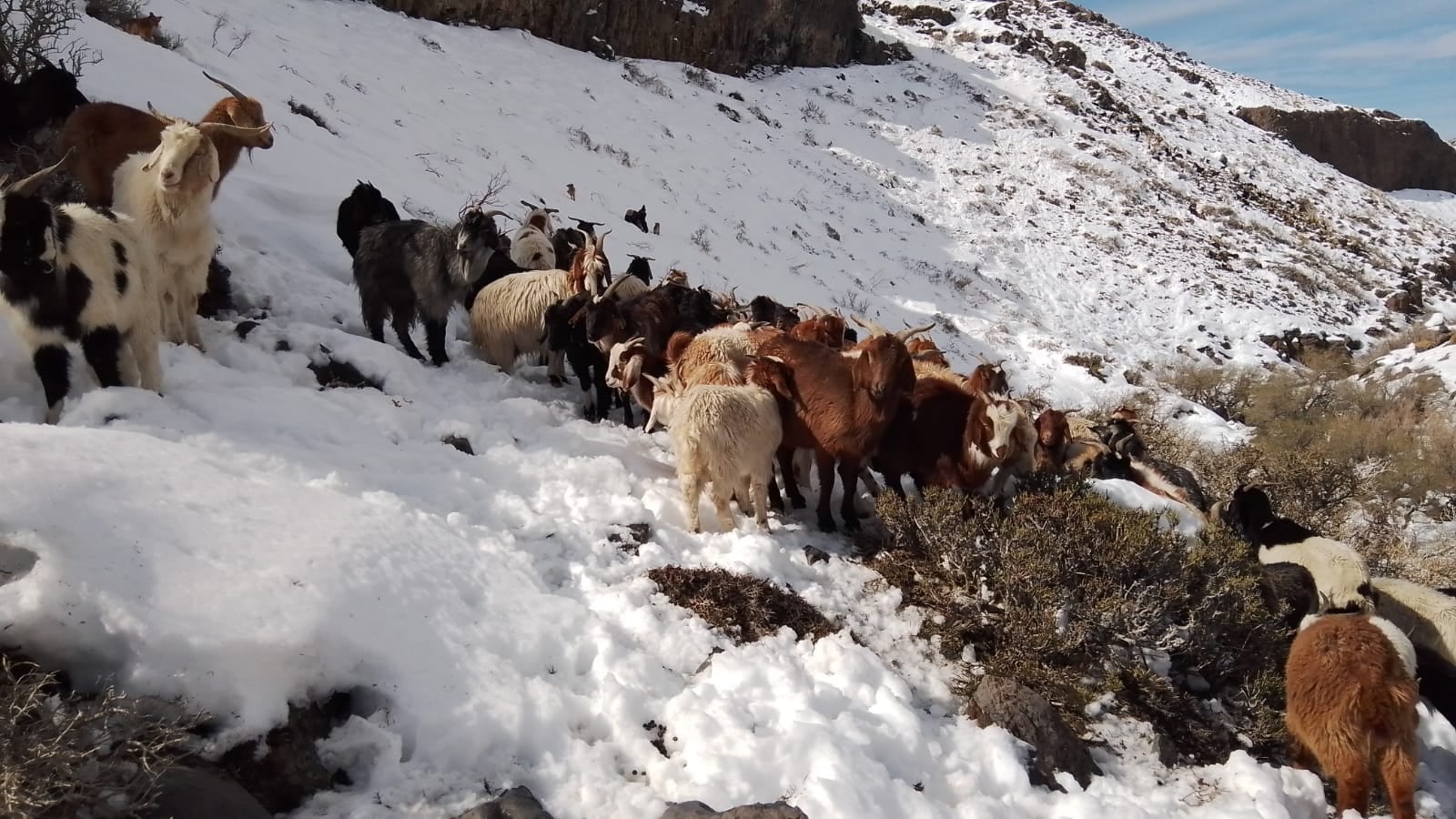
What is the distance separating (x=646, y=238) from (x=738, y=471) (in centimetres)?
933

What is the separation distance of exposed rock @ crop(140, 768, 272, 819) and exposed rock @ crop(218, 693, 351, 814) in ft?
0.45

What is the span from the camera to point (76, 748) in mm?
2375

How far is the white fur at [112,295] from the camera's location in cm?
438

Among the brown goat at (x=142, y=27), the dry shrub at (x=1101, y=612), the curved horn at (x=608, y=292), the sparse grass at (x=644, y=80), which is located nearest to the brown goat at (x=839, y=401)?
the dry shrub at (x=1101, y=612)

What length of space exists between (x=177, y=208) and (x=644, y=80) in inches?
833

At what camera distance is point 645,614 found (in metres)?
4.18

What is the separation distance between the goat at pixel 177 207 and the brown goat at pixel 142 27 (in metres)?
7.57

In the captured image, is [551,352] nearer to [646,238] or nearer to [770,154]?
[646,238]

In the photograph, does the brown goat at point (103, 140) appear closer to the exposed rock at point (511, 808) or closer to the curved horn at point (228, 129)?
the curved horn at point (228, 129)

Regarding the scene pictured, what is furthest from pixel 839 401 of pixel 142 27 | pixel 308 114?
pixel 142 27

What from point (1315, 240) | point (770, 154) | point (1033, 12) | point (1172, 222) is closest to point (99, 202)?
point (770, 154)

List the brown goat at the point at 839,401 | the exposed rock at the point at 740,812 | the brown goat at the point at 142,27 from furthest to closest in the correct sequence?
the brown goat at the point at 142,27 → the brown goat at the point at 839,401 → the exposed rock at the point at 740,812

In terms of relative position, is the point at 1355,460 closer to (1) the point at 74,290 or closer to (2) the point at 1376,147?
(1) the point at 74,290

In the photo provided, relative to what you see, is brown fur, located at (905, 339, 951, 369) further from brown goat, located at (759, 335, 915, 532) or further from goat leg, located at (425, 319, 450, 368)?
goat leg, located at (425, 319, 450, 368)
